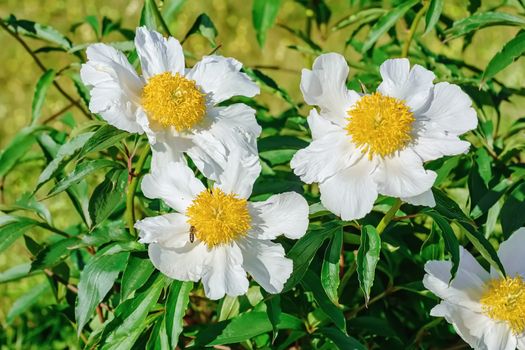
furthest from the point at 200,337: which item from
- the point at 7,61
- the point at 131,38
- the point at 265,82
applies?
the point at 7,61

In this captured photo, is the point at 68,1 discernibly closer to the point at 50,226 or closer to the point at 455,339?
the point at 50,226

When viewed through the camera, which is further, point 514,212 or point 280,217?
point 514,212

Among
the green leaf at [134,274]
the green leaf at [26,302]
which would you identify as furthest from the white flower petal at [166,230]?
the green leaf at [26,302]

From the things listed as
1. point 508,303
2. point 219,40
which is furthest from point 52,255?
point 219,40

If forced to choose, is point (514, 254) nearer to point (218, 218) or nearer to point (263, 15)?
point (218, 218)

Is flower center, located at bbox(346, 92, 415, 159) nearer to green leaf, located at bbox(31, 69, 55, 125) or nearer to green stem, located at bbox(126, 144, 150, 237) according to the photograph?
green stem, located at bbox(126, 144, 150, 237)

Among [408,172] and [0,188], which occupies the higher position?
[408,172]
